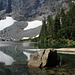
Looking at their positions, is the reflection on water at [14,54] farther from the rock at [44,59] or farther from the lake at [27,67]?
the rock at [44,59]

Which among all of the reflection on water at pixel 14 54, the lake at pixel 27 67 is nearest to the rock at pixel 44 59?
the lake at pixel 27 67

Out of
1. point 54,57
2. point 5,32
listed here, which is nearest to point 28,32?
point 5,32

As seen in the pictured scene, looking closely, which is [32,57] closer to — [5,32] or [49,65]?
[49,65]

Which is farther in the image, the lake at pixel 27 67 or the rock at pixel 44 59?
the rock at pixel 44 59

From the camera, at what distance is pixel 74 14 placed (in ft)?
237

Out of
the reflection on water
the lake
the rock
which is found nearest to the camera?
the lake

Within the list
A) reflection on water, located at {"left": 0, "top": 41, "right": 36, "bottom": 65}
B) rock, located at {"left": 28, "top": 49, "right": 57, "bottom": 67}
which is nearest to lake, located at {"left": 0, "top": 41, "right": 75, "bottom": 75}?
reflection on water, located at {"left": 0, "top": 41, "right": 36, "bottom": 65}

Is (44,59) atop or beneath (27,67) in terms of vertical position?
atop

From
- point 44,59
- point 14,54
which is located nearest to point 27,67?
point 44,59

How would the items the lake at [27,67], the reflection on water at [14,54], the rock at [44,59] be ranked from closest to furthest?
the lake at [27,67] < the rock at [44,59] < the reflection on water at [14,54]

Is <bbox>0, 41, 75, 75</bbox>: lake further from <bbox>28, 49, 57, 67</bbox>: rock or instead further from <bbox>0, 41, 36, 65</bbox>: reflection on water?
<bbox>28, 49, 57, 67</bbox>: rock

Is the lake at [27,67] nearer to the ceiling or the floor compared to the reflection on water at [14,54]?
nearer to the ceiling

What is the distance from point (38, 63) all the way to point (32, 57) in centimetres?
120

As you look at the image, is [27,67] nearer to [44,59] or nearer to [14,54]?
[44,59]
